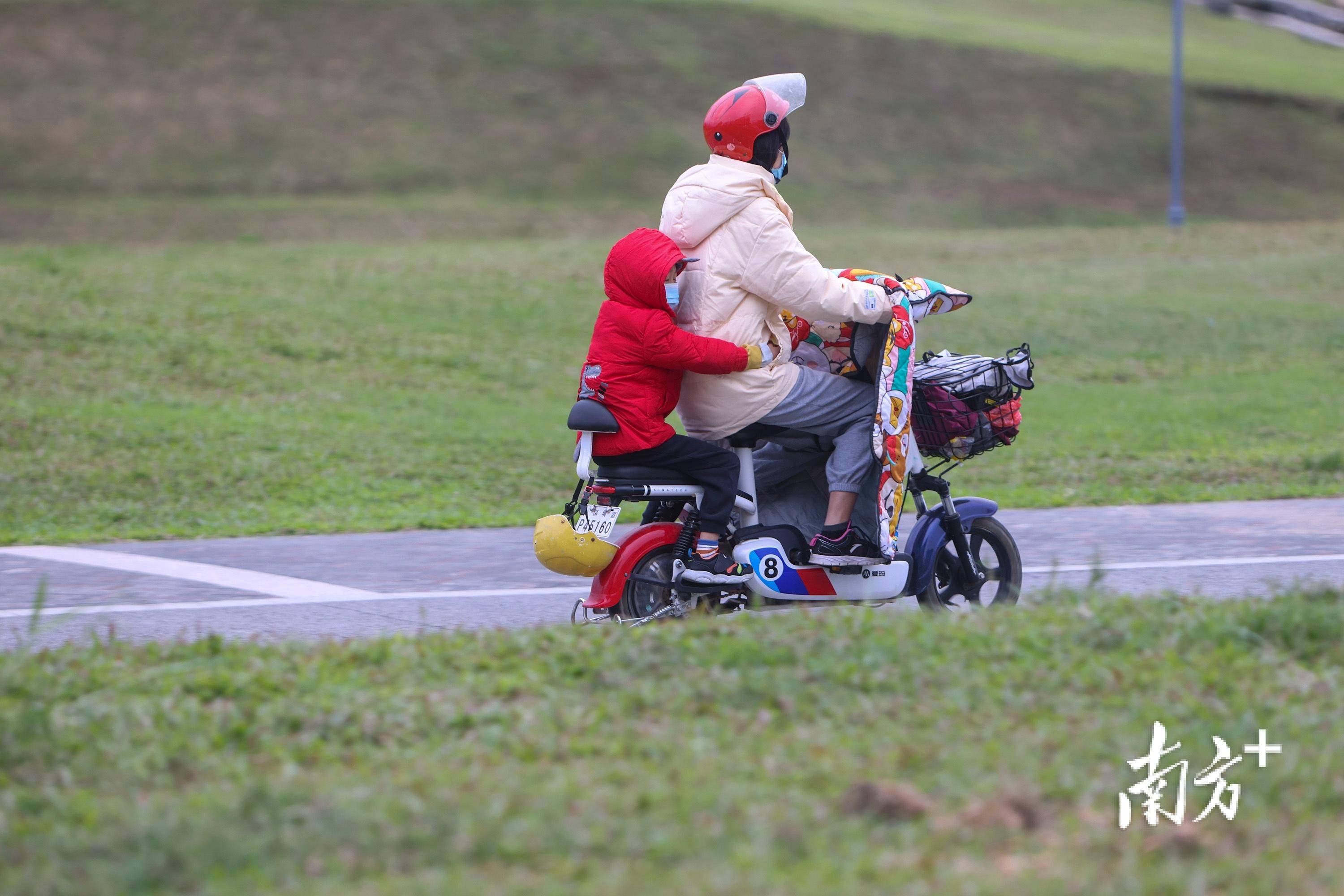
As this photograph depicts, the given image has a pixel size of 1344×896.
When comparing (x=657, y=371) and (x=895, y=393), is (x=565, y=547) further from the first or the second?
(x=895, y=393)

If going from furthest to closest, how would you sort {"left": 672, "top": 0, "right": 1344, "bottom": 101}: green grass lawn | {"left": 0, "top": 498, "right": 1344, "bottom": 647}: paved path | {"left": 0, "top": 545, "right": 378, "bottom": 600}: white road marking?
{"left": 672, "top": 0, "right": 1344, "bottom": 101}: green grass lawn, {"left": 0, "top": 545, "right": 378, "bottom": 600}: white road marking, {"left": 0, "top": 498, "right": 1344, "bottom": 647}: paved path

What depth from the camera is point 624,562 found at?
18.6ft

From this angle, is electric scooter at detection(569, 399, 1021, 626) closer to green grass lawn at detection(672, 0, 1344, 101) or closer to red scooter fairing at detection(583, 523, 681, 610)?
red scooter fairing at detection(583, 523, 681, 610)

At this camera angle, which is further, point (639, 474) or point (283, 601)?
point (283, 601)

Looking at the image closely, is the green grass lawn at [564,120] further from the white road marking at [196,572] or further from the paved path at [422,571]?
the paved path at [422,571]

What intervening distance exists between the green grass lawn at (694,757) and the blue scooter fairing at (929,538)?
82cm

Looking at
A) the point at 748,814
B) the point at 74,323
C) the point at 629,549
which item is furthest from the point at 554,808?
the point at 74,323

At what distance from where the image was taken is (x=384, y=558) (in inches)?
314

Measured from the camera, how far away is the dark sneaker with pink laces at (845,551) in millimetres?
5809

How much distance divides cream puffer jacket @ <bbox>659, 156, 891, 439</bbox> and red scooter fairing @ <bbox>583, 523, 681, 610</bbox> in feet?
1.50

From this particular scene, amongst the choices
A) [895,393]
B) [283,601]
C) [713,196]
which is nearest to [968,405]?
[895,393]

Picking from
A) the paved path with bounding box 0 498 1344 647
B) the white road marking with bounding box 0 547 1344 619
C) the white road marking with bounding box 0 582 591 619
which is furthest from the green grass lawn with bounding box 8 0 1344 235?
the white road marking with bounding box 0 582 591 619

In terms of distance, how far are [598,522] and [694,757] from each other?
181cm

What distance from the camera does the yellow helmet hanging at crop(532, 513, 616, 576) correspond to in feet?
17.9
